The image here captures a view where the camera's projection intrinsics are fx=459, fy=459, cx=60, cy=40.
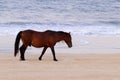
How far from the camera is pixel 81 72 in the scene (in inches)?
304

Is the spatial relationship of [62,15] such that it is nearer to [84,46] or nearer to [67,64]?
[84,46]

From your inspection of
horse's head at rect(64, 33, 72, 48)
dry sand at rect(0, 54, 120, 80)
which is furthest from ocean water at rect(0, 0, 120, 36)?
horse's head at rect(64, 33, 72, 48)

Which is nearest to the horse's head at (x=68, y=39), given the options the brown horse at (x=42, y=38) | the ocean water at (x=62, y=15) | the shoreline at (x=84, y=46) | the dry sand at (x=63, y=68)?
the brown horse at (x=42, y=38)

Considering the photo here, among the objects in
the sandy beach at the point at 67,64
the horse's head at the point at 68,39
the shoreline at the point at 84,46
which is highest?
the horse's head at the point at 68,39

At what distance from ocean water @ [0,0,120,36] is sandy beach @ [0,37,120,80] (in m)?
4.83

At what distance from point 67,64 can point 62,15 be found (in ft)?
53.6

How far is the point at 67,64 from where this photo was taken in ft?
28.6

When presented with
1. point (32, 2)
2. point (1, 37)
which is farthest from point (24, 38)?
point (32, 2)

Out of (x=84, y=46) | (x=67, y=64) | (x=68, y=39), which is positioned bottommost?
(x=84, y=46)

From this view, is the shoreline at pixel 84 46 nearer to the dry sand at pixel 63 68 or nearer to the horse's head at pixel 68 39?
the dry sand at pixel 63 68

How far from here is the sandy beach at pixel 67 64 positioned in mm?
7328

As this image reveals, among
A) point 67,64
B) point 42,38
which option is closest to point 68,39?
point 42,38

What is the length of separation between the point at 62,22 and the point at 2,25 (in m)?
3.52

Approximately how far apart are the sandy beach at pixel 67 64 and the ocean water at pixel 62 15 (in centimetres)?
483
